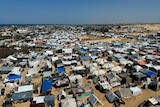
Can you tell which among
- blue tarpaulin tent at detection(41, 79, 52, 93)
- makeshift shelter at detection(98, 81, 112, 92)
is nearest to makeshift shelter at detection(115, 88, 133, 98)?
makeshift shelter at detection(98, 81, 112, 92)

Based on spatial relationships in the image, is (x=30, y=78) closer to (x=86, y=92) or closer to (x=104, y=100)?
(x=86, y=92)

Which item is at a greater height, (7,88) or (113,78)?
(113,78)

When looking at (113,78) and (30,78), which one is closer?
(113,78)

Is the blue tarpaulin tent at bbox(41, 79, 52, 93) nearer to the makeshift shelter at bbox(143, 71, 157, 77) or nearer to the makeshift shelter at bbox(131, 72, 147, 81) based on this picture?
the makeshift shelter at bbox(131, 72, 147, 81)

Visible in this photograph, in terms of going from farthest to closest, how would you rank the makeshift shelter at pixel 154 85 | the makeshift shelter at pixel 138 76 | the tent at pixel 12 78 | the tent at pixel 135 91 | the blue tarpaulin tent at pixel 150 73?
the tent at pixel 12 78, the blue tarpaulin tent at pixel 150 73, the makeshift shelter at pixel 138 76, the makeshift shelter at pixel 154 85, the tent at pixel 135 91

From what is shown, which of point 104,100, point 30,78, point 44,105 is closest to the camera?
point 44,105

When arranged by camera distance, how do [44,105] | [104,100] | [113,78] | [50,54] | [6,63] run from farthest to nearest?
[50,54]
[6,63]
[113,78]
[104,100]
[44,105]

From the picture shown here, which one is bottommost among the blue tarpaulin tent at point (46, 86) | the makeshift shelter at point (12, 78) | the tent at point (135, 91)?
the makeshift shelter at point (12, 78)

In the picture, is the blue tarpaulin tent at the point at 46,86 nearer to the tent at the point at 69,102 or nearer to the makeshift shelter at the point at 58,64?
the tent at the point at 69,102

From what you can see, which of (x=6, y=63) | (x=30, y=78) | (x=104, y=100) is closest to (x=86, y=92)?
(x=104, y=100)

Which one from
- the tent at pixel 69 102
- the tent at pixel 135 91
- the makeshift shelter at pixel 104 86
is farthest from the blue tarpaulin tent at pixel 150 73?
the tent at pixel 69 102
